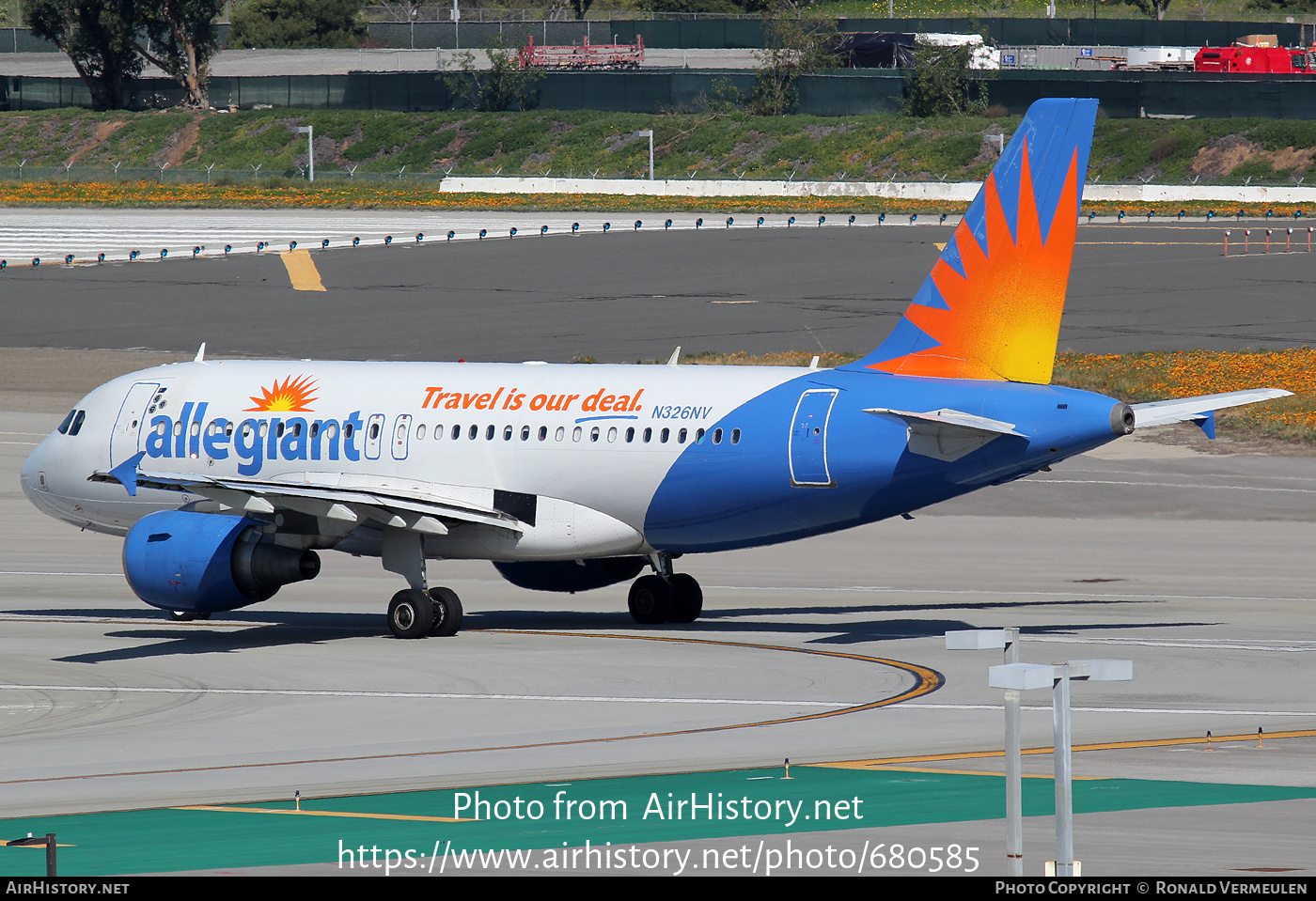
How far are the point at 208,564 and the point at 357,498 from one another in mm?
2723

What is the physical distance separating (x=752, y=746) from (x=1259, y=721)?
639cm

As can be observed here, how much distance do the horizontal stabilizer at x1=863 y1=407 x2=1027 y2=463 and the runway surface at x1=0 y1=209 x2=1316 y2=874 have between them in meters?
3.18

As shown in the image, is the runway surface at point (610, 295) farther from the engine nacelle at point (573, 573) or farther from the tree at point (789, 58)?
the tree at point (789, 58)

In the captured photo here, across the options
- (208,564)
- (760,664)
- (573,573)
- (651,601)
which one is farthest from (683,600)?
(208,564)

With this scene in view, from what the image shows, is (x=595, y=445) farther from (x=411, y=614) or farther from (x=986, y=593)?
(x=986, y=593)

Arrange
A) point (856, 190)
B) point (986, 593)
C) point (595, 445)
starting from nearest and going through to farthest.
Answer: point (595, 445), point (986, 593), point (856, 190)

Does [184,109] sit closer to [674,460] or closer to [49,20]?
[49,20]

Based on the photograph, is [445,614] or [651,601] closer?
[445,614]

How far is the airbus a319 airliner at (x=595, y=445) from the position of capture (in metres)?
29.2

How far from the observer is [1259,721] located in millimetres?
23016

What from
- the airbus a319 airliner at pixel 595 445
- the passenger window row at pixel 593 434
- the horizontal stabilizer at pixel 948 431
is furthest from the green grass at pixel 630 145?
the horizontal stabilizer at pixel 948 431

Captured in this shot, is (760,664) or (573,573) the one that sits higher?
(573,573)

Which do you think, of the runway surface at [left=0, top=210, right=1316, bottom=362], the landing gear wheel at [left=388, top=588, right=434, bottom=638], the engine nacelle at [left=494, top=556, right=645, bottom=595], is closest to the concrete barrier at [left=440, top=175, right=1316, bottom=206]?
the runway surface at [left=0, top=210, right=1316, bottom=362]

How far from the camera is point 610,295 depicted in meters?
83.9
